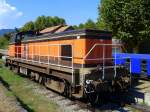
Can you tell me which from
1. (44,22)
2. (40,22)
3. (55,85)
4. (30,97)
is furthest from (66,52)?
(40,22)

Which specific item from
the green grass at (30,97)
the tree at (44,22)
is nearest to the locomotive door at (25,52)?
the green grass at (30,97)

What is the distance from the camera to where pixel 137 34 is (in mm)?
25438

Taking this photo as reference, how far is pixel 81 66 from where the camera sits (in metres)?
12.6

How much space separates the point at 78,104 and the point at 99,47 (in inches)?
105

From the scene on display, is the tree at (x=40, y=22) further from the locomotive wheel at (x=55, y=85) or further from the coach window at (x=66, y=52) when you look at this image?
the coach window at (x=66, y=52)

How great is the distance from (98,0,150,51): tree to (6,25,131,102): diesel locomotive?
34.8ft

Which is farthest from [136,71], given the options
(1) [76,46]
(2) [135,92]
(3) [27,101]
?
(3) [27,101]

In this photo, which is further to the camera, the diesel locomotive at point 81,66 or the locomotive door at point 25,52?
the locomotive door at point 25,52

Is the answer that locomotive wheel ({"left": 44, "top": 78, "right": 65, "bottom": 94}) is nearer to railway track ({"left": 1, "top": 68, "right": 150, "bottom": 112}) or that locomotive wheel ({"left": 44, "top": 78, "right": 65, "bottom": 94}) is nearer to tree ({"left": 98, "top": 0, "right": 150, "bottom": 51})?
railway track ({"left": 1, "top": 68, "right": 150, "bottom": 112})

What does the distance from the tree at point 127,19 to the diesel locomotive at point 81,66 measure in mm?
10594

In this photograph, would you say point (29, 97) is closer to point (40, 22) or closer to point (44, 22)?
point (44, 22)

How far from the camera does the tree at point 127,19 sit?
78.9 ft

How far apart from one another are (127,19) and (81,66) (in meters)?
13.4

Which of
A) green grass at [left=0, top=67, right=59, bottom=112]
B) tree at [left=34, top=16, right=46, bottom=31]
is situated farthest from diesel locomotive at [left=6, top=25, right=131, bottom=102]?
tree at [left=34, top=16, right=46, bottom=31]
